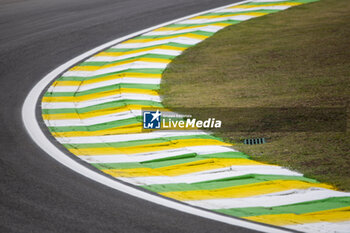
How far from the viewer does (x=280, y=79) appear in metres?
11.9

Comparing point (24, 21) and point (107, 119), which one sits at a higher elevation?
point (24, 21)

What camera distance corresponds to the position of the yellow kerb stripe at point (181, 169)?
780 centimetres

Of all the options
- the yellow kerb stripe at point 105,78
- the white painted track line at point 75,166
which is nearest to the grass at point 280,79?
the yellow kerb stripe at point 105,78

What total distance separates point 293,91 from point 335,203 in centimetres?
465

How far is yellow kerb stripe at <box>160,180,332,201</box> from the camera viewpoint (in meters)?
7.03

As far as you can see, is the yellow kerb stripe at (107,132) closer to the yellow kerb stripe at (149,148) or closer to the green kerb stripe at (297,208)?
the yellow kerb stripe at (149,148)

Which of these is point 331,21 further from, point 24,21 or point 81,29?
point 24,21

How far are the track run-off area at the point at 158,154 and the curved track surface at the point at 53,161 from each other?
1.42 feet

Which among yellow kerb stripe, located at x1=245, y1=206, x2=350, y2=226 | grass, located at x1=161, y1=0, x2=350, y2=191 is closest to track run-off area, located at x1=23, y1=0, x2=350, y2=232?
yellow kerb stripe, located at x1=245, y1=206, x2=350, y2=226

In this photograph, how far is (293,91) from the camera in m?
11.1

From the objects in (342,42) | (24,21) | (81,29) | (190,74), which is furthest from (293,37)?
(24,21)

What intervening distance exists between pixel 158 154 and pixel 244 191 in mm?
1854

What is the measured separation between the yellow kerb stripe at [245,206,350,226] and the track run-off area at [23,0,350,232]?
0.01m

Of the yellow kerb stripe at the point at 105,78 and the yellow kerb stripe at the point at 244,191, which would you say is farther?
the yellow kerb stripe at the point at 105,78
